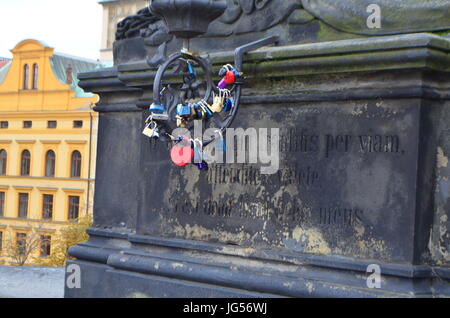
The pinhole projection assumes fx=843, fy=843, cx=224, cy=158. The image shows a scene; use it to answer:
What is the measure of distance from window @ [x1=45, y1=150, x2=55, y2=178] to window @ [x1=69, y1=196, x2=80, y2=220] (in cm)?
176

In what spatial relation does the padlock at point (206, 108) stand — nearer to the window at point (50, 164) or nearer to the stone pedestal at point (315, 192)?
the stone pedestal at point (315, 192)

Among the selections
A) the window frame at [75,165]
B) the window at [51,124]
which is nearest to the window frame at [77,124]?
the window frame at [75,165]

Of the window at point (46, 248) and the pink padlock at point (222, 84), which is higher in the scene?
the pink padlock at point (222, 84)

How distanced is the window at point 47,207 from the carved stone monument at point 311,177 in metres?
37.0

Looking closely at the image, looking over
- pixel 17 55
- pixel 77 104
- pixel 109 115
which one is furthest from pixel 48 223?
pixel 109 115

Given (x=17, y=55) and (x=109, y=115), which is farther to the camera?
(x=17, y=55)

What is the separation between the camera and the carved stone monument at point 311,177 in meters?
4.39

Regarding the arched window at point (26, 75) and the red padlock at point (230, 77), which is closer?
the red padlock at point (230, 77)

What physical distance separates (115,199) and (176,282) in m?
1.11

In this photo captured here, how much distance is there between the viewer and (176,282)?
514 cm

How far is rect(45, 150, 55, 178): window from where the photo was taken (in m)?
41.9

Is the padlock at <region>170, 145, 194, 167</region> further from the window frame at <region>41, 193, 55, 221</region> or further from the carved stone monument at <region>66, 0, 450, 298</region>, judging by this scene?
the window frame at <region>41, 193, 55, 221</region>

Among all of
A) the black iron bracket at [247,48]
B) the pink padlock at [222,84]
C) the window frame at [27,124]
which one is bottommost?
the pink padlock at [222,84]
